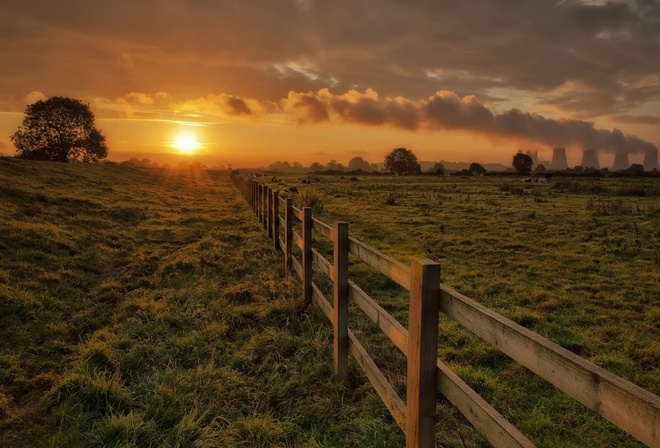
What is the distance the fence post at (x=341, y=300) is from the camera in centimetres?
484

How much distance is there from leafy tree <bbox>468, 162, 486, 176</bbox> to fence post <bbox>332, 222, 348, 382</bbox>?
10749 cm

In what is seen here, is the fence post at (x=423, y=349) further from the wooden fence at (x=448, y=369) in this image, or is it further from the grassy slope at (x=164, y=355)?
the grassy slope at (x=164, y=355)

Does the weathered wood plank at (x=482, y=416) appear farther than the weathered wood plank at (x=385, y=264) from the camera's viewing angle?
No

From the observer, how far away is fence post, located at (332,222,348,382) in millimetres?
4844

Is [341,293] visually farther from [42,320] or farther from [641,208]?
[641,208]

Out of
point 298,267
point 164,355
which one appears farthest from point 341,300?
point 298,267

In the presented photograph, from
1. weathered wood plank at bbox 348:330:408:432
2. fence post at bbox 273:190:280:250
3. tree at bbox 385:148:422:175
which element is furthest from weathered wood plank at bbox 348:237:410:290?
tree at bbox 385:148:422:175

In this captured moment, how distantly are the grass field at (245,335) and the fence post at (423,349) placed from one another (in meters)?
1.01

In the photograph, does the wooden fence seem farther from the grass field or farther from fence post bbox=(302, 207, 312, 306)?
fence post bbox=(302, 207, 312, 306)

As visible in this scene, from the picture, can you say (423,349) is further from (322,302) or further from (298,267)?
(298,267)

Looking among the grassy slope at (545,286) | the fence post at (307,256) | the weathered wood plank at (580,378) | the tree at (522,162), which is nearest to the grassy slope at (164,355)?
the fence post at (307,256)

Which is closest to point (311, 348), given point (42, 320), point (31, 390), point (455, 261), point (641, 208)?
point (31, 390)

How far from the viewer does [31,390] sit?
4.71 metres

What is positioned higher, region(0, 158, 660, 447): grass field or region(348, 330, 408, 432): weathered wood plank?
region(348, 330, 408, 432): weathered wood plank
